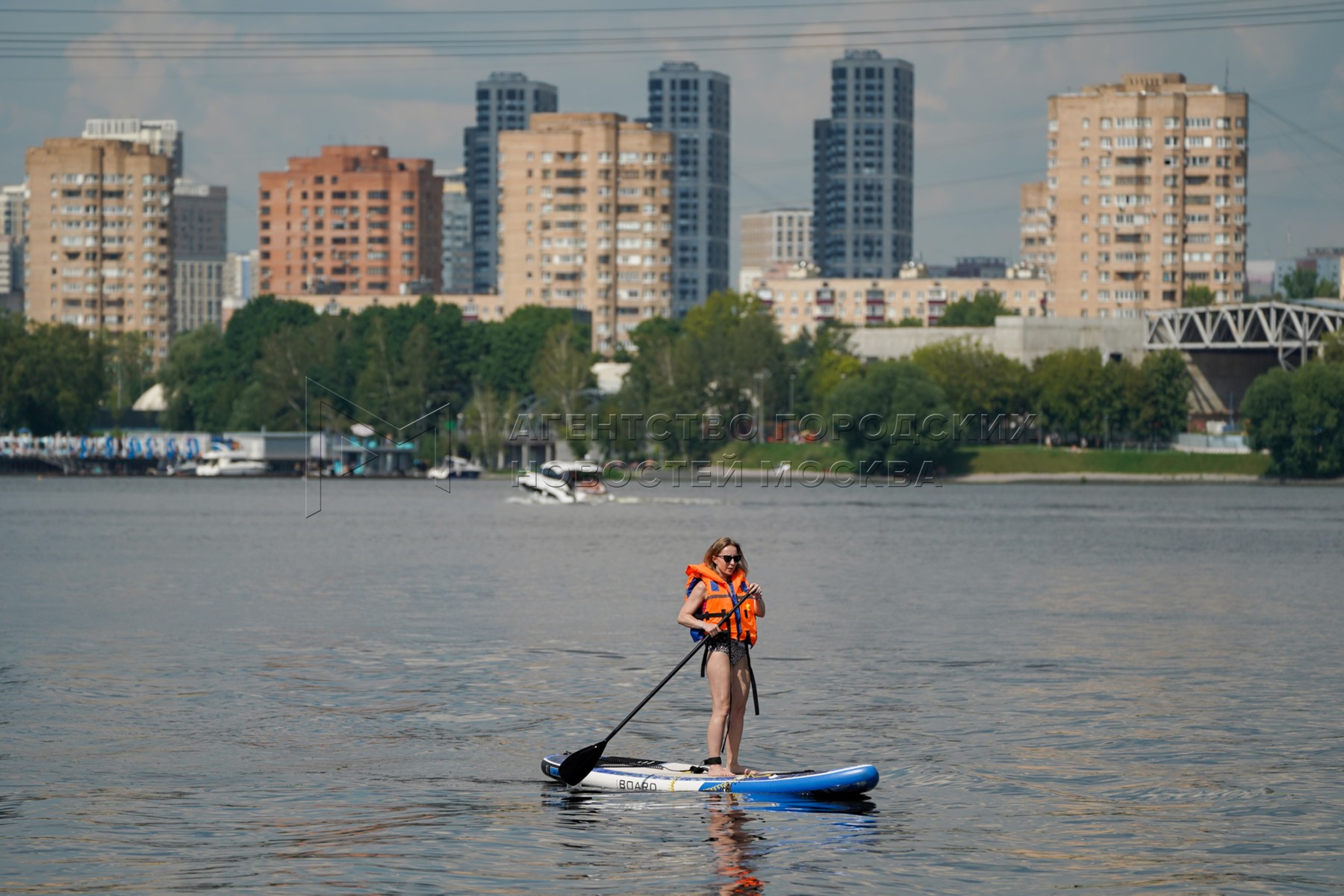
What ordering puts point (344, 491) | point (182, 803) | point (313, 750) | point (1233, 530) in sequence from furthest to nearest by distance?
1. point (344, 491)
2. point (1233, 530)
3. point (313, 750)
4. point (182, 803)

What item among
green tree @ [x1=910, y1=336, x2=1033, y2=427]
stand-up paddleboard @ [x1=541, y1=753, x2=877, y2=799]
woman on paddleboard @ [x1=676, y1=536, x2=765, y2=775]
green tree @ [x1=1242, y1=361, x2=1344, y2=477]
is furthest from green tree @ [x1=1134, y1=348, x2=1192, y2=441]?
woman on paddleboard @ [x1=676, y1=536, x2=765, y2=775]

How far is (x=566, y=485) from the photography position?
142m

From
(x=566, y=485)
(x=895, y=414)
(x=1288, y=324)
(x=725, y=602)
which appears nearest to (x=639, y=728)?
(x=725, y=602)

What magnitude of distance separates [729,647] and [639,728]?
7039mm

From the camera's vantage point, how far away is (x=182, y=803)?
21812 mm

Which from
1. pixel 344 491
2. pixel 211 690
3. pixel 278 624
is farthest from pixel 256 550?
pixel 344 491

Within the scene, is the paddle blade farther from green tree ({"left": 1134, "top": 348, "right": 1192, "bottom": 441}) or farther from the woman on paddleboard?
green tree ({"left": 1134, "top": 348, "right": 1192, "bottom": 441})

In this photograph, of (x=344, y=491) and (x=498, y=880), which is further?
(x=344, y=491)

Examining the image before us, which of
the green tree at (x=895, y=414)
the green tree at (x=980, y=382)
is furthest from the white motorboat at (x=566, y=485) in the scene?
the green tree at (x=980, y=382)

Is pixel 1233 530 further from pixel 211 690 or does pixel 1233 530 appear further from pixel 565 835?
pixel 565 835

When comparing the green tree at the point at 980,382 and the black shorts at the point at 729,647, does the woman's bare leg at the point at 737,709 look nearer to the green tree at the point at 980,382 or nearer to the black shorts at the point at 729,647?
the black shorts at the point at 729,647

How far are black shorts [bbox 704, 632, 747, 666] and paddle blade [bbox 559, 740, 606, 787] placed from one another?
2122 mm

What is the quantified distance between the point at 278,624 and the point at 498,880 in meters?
27.3

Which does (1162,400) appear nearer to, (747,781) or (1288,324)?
(1288,324)
